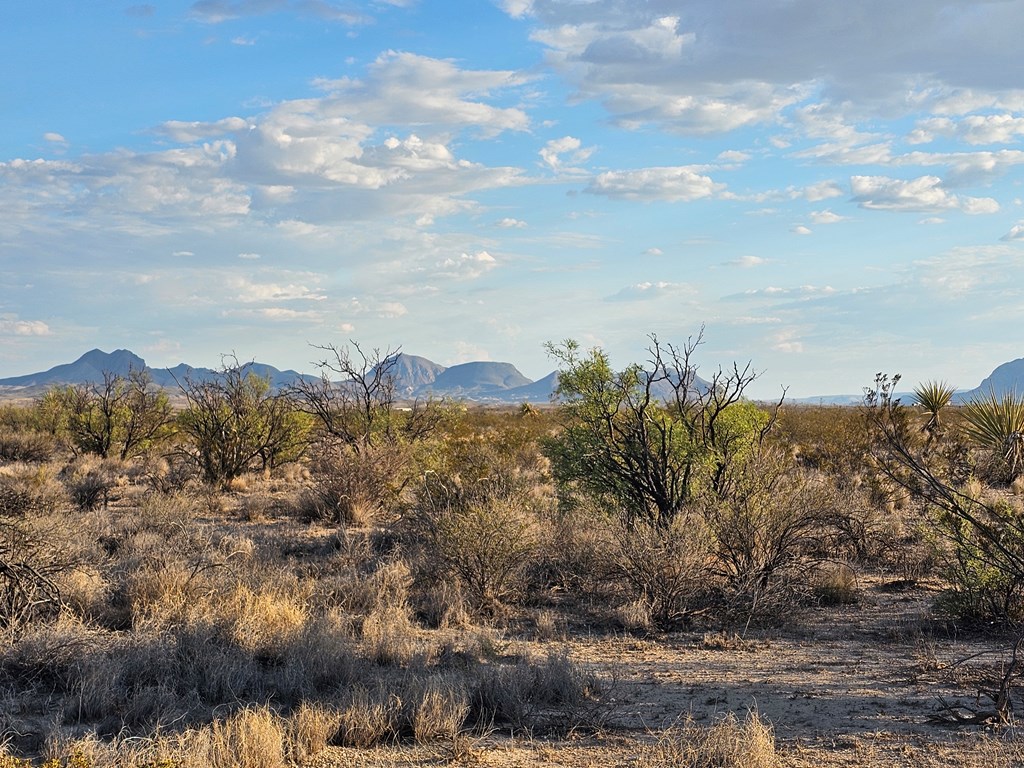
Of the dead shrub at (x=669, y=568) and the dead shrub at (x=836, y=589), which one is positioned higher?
the dead shrub at (x=669, y=568)

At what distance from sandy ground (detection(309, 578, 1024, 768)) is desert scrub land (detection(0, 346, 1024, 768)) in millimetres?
38

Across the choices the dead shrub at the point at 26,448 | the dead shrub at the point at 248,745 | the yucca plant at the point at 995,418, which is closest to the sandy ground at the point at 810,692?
the dead shrub at the point at 248,745

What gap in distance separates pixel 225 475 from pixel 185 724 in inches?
652

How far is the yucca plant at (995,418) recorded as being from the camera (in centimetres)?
1628

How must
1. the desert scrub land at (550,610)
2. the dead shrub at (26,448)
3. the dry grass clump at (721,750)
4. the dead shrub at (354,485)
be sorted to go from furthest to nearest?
the dead shrub at (26,448), the dead shrub at (354,485), the desert scrub land at (550,610), the dry grass clump at (721,750)

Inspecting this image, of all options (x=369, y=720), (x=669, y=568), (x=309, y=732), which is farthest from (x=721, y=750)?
(x=669, y=568)

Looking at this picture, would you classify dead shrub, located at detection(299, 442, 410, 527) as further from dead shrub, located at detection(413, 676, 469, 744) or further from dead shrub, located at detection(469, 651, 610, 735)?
dead shrub, located at detection(413, 676, 469, 744)

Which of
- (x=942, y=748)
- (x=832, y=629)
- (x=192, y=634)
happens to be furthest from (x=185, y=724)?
(x=832, y=629)

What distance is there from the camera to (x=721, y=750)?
5883 mm

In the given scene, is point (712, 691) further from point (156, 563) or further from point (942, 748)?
point (156, 563)

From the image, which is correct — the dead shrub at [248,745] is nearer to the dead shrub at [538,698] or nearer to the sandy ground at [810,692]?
the sandy ground at [810,692]

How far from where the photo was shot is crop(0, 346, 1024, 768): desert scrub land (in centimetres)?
665

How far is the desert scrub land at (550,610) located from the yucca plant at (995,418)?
8 centimetres

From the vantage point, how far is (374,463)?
691 inches
